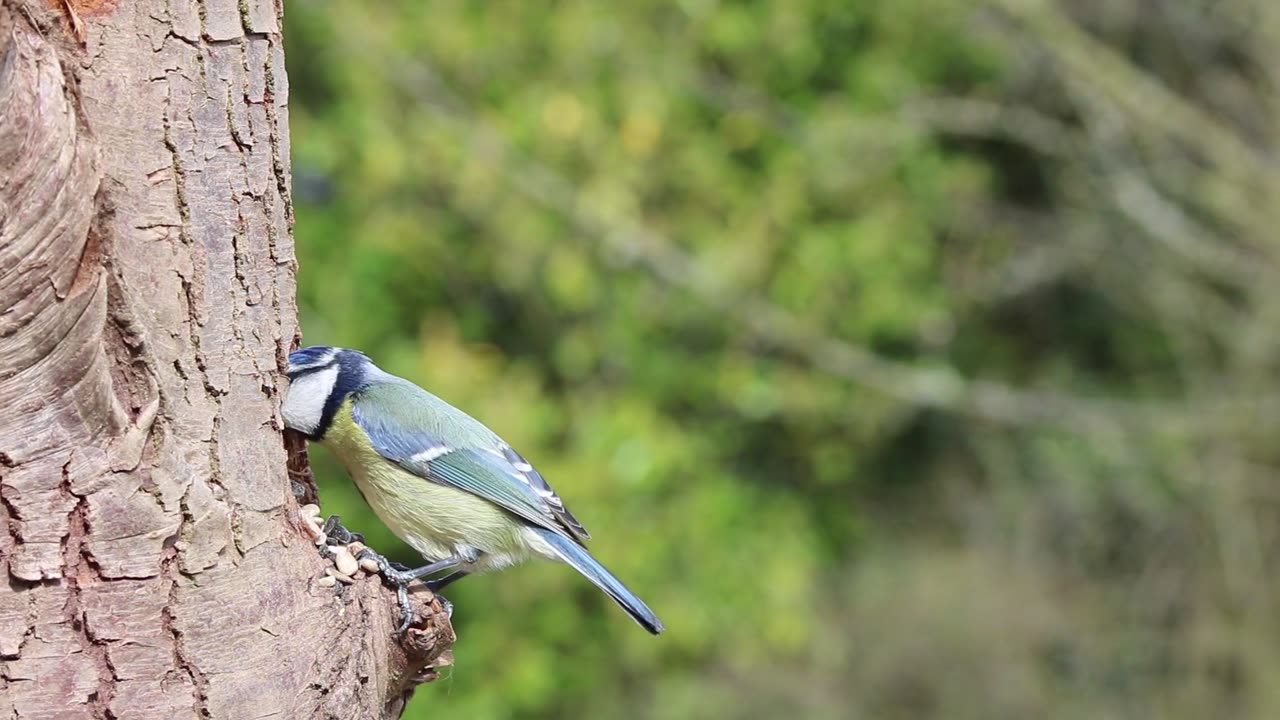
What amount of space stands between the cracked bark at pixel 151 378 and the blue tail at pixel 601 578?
0.60 metres

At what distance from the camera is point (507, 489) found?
2.37m

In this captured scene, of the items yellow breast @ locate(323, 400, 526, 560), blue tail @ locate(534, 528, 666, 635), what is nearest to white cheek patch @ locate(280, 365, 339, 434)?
yellow breast @ locate(323, 400, 526, 560)

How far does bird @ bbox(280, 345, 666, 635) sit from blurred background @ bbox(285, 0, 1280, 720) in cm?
180

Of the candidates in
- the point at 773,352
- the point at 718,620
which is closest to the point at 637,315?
the point at 773,352

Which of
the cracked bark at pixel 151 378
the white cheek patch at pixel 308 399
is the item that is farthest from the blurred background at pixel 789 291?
the cracked bark at pixel 151 378

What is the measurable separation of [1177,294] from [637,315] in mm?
2377

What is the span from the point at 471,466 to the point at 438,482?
0.07 m

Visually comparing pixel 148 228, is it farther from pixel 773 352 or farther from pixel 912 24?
pixel 912 24

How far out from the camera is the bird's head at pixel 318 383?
6.02 feet

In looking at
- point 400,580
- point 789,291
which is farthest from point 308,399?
point 789,291

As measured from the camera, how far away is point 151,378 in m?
1.47

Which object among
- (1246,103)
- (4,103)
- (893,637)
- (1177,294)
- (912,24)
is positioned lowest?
(893,637)

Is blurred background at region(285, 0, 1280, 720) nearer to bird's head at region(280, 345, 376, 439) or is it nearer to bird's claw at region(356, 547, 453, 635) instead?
bird's head at region(280, 345, 376, 439)

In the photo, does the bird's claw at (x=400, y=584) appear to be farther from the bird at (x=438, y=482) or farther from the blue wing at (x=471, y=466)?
the blue wing at (x=471, y=466)
